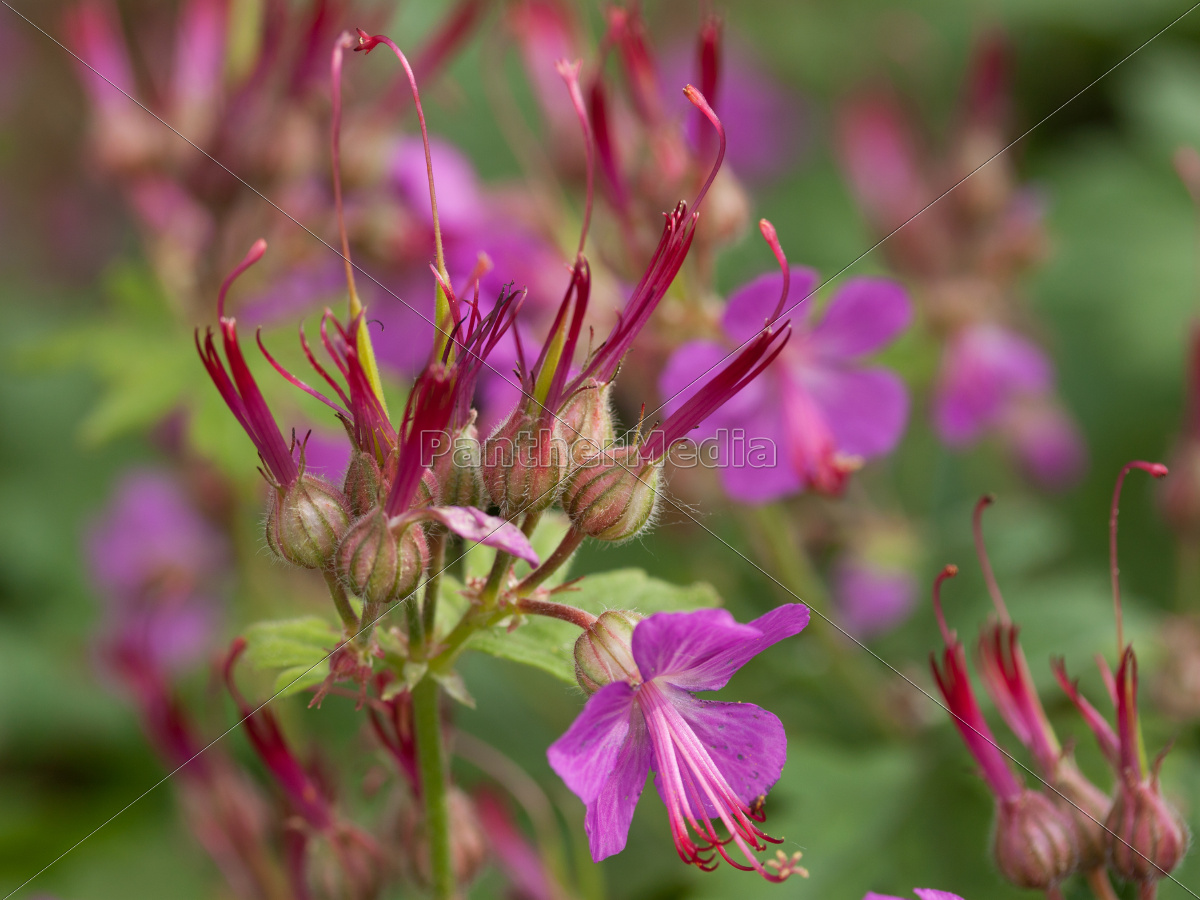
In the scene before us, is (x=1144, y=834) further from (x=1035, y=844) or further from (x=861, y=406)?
(x=861, y=406)

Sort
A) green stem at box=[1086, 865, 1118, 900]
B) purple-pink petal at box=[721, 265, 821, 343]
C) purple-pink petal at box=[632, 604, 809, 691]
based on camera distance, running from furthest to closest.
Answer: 1. purple-pink petal at box=[721, 265, 821, 343]
2. green stem at box=[1086, 865, 1118, 900]
3. purple-pink petal at box=[632, 604, 809, 691]

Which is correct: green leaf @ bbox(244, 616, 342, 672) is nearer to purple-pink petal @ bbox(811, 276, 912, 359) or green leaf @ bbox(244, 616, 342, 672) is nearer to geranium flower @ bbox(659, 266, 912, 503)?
geranium flower @ bbox(659, 266, 912, 503)

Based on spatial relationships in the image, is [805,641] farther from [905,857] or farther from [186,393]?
[186,393]

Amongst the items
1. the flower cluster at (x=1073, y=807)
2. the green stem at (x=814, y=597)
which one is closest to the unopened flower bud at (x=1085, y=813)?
the flower cluster at (x=1073, y=807)

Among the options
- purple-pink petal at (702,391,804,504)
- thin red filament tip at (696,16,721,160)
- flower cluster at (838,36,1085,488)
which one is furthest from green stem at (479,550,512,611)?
flower cluster at (838,36,1085,488)

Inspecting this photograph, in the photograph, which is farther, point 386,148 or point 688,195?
point 386,148

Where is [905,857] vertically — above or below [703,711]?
below

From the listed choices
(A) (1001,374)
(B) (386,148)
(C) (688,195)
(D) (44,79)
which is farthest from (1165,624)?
(D) (44,79)
